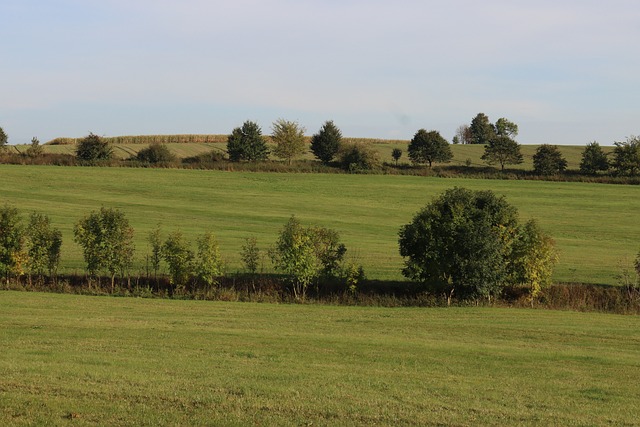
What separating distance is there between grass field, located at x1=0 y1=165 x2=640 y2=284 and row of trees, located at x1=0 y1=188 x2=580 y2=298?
315 centimetres

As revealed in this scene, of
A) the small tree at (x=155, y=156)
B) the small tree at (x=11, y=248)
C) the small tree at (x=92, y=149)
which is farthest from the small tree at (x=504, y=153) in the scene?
the small tree at (x=11, y=248)

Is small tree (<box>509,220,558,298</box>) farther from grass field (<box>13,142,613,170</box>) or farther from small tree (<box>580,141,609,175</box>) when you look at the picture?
grass field (<box>13,142,613,170</box>)

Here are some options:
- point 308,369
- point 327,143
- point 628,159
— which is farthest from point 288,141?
point 308,369

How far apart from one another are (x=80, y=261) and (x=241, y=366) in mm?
32743

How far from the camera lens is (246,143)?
11225cm

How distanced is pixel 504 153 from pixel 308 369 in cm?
9551

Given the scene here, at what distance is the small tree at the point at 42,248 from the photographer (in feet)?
138

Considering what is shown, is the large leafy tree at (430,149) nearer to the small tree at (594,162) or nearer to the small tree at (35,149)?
the small tree at (594,162)

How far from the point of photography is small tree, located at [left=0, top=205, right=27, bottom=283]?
139 feet

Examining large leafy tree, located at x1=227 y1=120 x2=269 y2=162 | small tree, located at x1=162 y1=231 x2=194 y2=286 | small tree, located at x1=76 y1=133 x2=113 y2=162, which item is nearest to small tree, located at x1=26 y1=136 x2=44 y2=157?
small tree, located at x1=76 y1=133 x2=113 y2=162

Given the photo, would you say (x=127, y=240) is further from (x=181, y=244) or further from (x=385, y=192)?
(x=385, y=192)

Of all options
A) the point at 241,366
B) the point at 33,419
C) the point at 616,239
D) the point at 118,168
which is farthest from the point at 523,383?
the point at 118,168

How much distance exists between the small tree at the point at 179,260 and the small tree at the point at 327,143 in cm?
7511

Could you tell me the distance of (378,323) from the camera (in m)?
30.1
